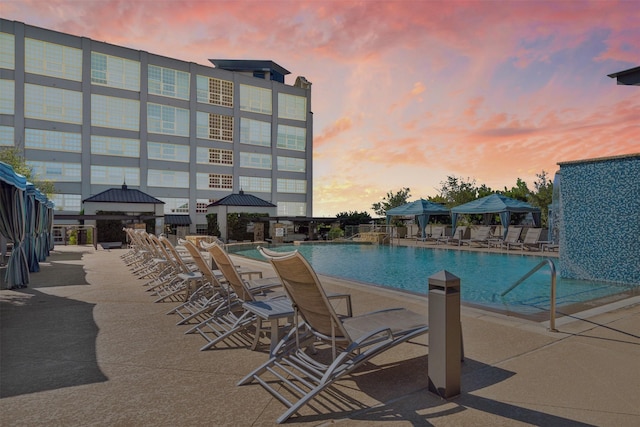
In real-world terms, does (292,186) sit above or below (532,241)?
above

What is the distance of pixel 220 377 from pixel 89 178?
35.9 m

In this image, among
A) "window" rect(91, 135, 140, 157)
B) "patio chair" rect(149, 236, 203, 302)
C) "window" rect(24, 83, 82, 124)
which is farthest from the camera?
"window" rect(91, 135, 140, 157)

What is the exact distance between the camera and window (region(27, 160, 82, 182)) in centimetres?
3123

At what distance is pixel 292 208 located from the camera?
145ft

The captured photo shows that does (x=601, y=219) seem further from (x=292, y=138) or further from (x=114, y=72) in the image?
(x=114, y=72)

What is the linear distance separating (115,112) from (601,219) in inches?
1456

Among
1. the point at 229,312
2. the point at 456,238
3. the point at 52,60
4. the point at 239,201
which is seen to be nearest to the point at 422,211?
the point at 456,238

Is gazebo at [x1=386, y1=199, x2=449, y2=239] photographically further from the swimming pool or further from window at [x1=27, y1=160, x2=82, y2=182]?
window at [x1=27, y1=160, x2=82, y2=182]

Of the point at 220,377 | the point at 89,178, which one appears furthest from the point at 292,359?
the point at 89,178

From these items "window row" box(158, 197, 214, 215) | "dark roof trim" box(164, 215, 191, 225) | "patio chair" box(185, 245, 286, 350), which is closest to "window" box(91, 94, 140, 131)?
"window row" box(158, 197, 214, 215)

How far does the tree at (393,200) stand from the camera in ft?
151

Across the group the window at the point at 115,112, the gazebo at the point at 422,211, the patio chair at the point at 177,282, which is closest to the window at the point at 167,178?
the window at the point at 115,112

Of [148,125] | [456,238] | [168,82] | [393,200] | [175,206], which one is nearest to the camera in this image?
[456,238]

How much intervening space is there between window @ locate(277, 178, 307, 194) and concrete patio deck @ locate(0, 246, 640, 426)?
3863 cm
